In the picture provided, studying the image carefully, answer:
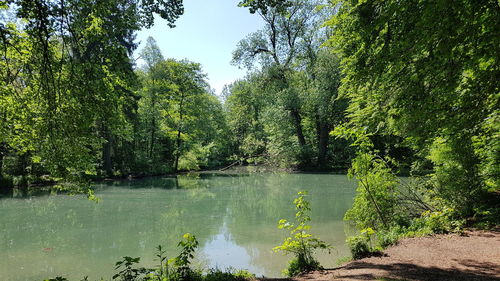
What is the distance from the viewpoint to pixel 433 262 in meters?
5.23

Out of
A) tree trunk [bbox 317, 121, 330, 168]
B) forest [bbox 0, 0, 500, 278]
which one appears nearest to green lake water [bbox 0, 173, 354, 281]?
forest [bbox 0, 0, 500, 278]

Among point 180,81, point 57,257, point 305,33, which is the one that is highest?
point 305,33

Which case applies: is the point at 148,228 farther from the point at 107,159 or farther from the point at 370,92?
the point at 107,159

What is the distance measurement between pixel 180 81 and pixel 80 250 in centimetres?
2120

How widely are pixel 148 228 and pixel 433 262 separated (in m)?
7.73

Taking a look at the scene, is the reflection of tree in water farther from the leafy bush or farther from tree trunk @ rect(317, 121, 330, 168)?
the leafy bush

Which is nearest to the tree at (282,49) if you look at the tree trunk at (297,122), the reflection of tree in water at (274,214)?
the tree trunk at (297,122)

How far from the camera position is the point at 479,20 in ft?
12.6

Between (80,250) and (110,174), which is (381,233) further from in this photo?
(110,174)

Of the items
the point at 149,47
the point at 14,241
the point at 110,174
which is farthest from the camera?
the point at 149,47

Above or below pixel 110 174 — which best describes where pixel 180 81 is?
above

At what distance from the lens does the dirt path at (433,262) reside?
4480 mm

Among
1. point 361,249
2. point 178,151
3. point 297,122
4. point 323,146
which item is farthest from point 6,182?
point 323,146

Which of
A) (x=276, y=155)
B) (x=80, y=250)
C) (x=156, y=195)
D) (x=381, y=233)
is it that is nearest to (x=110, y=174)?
(x=156, y=195)
